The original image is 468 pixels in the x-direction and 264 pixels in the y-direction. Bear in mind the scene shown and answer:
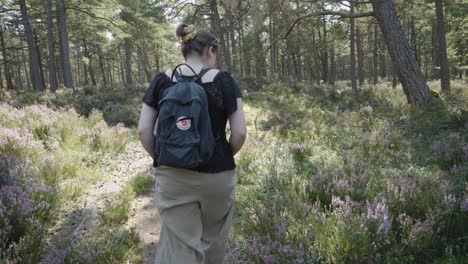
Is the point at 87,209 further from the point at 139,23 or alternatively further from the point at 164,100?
the point at 139,23

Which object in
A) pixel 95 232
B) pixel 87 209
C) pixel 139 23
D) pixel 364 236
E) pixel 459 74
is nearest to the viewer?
pixel 364 236

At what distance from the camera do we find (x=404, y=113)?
30.6 feet

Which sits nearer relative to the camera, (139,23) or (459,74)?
(139,23)

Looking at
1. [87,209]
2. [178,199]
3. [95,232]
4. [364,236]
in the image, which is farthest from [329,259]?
[87,209]

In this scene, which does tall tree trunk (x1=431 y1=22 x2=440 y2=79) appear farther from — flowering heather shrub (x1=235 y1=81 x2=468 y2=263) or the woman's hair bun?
the woman's hair bun

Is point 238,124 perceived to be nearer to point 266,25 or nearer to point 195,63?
point 195,63

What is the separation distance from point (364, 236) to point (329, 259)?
15.3 inches

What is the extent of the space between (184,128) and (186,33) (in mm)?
741

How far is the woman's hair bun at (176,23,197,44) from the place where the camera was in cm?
245

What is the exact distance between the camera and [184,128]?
7.31 feet

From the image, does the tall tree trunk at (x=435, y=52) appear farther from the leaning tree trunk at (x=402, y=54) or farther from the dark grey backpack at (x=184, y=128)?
the dark grey backpack at (x=184, y=128)

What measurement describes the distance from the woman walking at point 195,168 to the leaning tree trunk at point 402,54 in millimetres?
8642

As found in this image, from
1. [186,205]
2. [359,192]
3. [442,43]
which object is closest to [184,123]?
[186,205]

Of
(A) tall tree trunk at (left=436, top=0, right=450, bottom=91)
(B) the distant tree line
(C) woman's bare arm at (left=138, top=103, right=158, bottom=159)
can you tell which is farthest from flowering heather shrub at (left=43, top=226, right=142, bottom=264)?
(A) tall tree trunk at (left=436, top=0, right=450, bottom=91)
